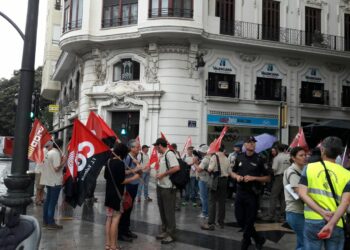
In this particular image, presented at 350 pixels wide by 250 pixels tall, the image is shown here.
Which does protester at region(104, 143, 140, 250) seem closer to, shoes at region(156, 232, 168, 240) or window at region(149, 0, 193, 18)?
shoes at region(156, 232, 168, 240)

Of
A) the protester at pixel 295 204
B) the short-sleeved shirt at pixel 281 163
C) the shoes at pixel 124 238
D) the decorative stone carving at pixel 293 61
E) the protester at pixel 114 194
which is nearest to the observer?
the protester at pixel 295 204

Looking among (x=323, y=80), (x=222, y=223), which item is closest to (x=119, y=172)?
(x=222, y=223)

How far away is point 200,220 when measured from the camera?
32.8 feet

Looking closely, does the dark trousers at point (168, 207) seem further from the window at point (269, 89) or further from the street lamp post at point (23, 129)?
the window at point (269, 89)

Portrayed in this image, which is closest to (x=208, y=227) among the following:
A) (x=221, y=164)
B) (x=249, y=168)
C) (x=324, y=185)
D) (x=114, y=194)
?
(x=221, y=164)

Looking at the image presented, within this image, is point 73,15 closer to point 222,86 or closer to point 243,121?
point 222,86

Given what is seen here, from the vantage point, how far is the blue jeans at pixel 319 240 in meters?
3.92

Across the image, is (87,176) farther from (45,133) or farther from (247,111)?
(247,111)

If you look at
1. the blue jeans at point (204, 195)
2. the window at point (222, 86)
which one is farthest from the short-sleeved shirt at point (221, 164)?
the window at point (222, 86)

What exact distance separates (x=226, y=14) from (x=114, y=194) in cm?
1789

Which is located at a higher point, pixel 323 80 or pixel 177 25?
pixel 177 25

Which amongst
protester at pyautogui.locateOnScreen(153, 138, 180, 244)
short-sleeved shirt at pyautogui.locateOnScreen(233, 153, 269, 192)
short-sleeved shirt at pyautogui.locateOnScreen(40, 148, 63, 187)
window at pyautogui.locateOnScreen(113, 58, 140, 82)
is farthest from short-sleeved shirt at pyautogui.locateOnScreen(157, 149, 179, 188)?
window at pyautogui.locateOnScreen(113, 58, 140, 82)

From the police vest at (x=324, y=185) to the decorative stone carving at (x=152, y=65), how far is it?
17678 mm

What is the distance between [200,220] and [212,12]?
14.9 meters
